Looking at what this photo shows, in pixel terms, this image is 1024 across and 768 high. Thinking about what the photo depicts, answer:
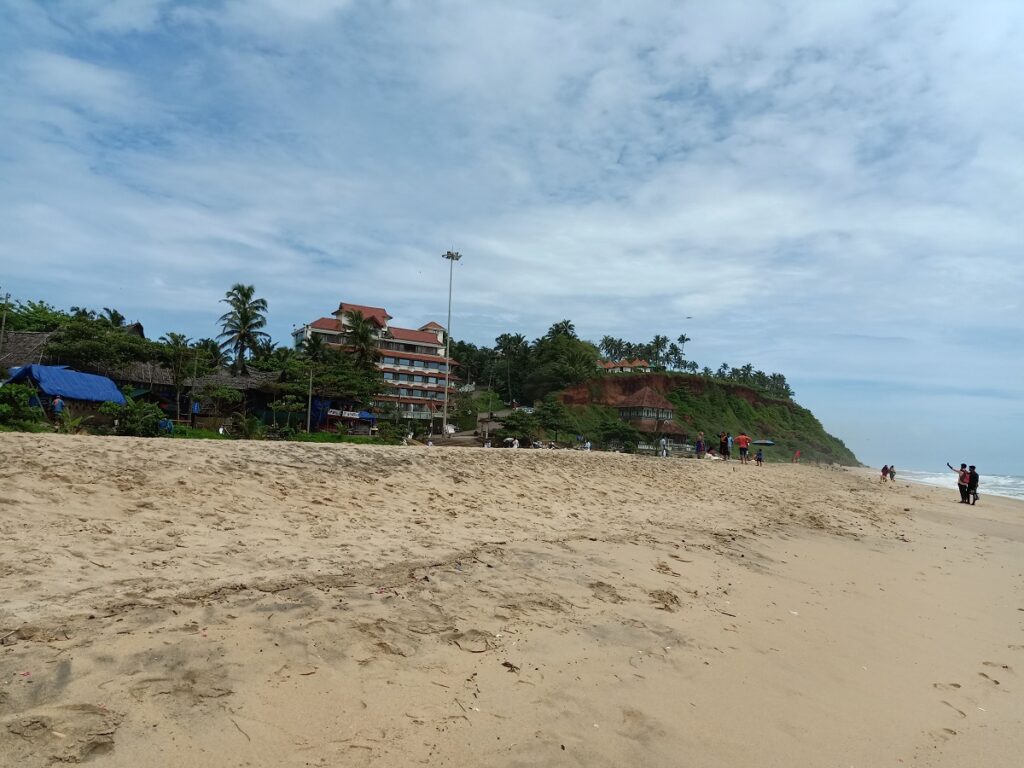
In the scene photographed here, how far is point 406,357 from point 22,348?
44.7 m

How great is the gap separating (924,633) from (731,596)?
5.89ft

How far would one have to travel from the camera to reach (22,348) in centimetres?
2902

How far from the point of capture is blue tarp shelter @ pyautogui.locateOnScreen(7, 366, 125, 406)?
22.9 m

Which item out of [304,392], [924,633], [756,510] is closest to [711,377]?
[304,392]

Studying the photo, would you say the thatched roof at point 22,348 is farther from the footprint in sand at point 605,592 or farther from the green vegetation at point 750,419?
the green vegetation at point 750,419

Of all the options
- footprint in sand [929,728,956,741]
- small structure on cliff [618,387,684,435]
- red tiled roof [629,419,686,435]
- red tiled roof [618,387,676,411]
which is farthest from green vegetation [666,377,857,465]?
footprint in sand [929,728,956,741]

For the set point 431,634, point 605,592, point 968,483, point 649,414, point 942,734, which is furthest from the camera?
point 649,414

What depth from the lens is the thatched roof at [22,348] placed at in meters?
28.0

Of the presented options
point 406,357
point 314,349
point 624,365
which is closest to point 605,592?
point 314,349

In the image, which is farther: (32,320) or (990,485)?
(990,485)

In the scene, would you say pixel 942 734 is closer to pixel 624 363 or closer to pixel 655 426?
pixel 655 426

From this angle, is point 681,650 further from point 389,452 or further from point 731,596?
point 389,452

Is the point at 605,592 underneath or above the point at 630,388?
underneath

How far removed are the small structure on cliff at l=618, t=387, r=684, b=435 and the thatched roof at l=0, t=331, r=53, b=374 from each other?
171 ft
